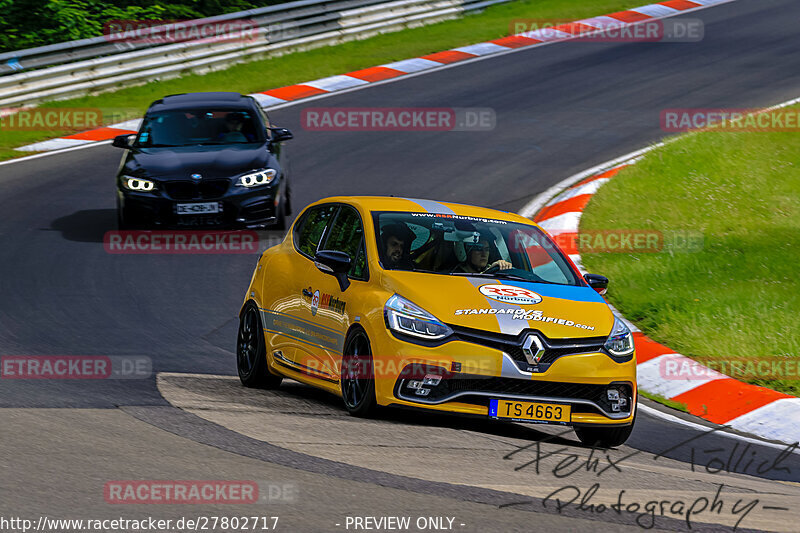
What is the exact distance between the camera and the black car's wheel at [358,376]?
7.98 meters

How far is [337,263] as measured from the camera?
8.54 metres

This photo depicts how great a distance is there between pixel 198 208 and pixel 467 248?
6461mm

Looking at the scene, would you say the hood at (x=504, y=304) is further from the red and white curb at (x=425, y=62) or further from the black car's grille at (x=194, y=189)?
the red and white curb at (x=425, y=62)

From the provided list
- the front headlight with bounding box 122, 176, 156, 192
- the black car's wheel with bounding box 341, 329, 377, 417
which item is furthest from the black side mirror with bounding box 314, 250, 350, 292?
the front headlight with bounding box 122, 176, 156, 192

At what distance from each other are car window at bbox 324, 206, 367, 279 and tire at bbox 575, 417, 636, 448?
190cm

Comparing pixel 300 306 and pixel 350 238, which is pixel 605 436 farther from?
pixel 300 306

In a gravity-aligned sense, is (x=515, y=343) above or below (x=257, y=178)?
above

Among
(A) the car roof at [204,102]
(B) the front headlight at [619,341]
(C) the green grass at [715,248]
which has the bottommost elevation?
(C) the green grass at [715,248]

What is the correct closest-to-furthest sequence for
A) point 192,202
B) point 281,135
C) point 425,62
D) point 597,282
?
point 597,282 < point 192,202 < point 281,135 < point 425,62

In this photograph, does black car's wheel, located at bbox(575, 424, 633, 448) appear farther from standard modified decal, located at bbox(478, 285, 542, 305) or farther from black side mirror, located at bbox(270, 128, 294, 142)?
black side mirror, located at bbox(270, 128, 294, 142)

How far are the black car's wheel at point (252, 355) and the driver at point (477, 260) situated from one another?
1.86 m

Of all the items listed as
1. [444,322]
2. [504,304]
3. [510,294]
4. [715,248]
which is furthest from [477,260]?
[715,248]

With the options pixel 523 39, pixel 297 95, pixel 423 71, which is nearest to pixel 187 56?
pixel 297 95

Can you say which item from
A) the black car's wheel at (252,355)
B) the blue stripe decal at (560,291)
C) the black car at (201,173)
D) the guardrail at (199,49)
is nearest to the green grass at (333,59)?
the guardrail at (199,49)
